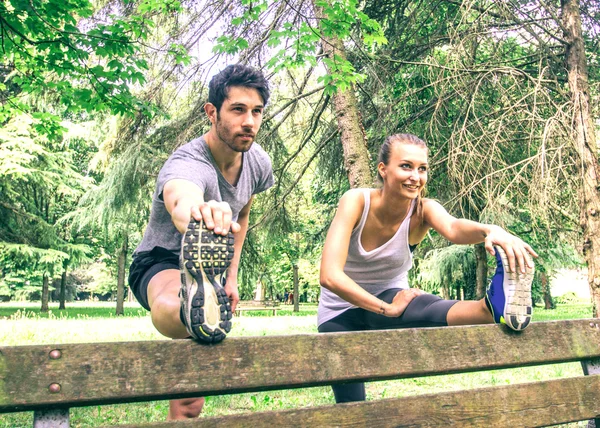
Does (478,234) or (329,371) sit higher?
(478,234)

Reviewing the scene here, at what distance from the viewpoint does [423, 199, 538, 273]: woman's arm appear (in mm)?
1977

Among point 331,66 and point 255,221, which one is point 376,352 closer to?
point 331,66

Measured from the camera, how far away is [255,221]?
8.22 metres

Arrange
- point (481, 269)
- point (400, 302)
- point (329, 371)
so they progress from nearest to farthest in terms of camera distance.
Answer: point (329, 371), point (400, 302), point (481, 269)

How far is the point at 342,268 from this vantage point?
2.42m

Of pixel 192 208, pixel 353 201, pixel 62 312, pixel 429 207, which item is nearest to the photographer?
pixel 192 208

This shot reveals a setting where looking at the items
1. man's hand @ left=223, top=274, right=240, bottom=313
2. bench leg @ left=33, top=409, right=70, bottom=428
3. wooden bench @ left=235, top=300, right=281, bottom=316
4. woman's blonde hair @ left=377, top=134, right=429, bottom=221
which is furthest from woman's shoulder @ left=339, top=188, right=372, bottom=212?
wooden bench @ left=235, top=300, right=281, bottom=316

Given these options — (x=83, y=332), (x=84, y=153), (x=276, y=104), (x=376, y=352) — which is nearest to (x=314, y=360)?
(x=376, y=352)

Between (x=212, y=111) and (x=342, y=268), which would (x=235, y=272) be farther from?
(x=212, y=111)

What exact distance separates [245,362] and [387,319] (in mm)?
1180

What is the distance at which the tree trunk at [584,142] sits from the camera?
17.7 feet

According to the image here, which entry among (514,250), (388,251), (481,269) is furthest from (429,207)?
(481,269)

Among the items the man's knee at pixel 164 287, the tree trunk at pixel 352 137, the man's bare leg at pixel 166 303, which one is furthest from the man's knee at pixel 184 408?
the tree trunk at pixel 352 137

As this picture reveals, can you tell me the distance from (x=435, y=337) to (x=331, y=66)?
3911mm
